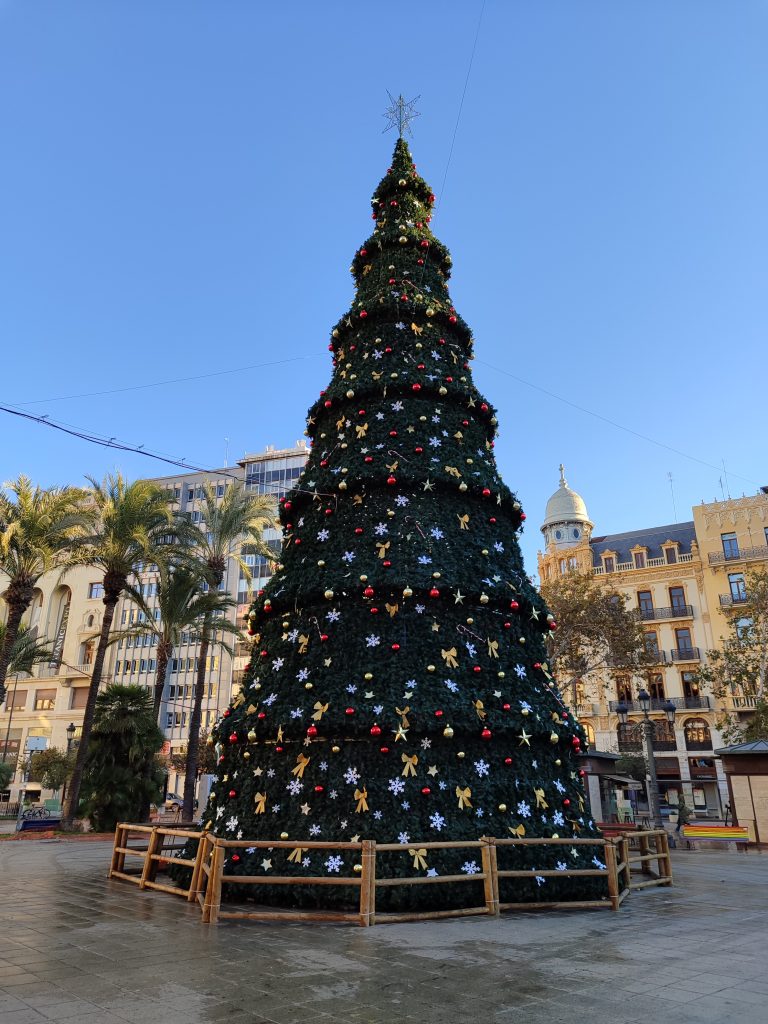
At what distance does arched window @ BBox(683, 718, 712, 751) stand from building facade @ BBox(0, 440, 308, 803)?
3230 centimetres

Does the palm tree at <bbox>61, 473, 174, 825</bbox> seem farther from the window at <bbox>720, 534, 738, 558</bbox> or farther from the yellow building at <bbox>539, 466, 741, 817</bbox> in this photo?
the window at <bbox>720, 534, 738, 558</bbox>

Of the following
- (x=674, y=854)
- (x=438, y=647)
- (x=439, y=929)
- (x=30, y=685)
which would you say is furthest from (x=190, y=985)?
(x=30, y=685)

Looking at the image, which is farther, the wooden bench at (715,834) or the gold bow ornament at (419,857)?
the wooden bench at (715,834)

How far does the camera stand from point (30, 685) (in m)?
58.2

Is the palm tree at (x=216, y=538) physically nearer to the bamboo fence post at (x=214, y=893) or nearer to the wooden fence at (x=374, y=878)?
the wooden fence at (x=374, y=878)

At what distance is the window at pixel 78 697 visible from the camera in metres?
55.6

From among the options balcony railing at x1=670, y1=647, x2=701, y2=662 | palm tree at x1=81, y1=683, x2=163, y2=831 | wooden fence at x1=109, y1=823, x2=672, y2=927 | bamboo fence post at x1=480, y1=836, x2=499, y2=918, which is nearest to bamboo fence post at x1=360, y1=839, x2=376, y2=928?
wooden fence at x1=109, y1=823, x2=672, y2=927

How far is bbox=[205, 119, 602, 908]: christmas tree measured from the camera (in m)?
8.05

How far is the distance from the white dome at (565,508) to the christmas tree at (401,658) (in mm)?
40990

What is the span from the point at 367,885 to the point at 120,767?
17.5 m

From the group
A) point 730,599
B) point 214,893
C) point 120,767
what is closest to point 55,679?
point 120,767

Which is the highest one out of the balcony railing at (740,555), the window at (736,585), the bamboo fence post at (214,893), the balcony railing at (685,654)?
the balcony railing at (740,555)

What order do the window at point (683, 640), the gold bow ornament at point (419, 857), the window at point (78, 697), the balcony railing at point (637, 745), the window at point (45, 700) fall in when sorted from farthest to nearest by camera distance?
the window at point (45, 700), the window at point (78, 697), the window at point (683, 640), the balcony railing at point (637, 745), the gold bow ornament at point (419, 857)

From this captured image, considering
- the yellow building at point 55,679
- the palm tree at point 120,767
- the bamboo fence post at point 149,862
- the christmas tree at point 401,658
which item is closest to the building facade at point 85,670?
the yellow building at point 55,679
